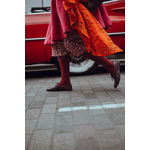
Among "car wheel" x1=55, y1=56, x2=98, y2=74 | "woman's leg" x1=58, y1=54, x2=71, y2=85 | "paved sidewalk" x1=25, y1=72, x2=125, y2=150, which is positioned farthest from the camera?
"car wheel" x1=55, y1=56, x2=98, y2=74

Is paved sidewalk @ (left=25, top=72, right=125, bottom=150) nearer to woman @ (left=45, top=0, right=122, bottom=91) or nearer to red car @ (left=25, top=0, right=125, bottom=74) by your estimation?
woman @ (left=45, top=0, right=122, bottom=91)

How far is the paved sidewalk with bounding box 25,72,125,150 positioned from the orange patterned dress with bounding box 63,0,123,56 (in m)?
0.55

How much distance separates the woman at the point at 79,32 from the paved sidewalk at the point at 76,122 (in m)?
0.53

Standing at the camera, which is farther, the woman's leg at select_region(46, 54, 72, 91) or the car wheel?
the car wheel

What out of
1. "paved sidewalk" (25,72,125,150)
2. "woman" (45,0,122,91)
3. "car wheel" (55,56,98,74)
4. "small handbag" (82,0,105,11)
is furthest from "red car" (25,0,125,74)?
"paved sidewalk" (25,72,125,150)

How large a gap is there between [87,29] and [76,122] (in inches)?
42.1

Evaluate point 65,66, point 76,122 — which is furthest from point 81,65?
point 76,122

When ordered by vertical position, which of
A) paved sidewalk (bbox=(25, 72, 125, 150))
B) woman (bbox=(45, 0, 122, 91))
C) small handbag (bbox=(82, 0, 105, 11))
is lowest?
paved sidewalk (bbox=(25, 72, 125, 150))

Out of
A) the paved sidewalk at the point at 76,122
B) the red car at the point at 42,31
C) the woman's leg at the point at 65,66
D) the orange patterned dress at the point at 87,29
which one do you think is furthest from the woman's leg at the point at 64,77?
the red car at the point at 42,31

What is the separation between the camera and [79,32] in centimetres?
203

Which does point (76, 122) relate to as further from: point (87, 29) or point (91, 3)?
point (91, 3)

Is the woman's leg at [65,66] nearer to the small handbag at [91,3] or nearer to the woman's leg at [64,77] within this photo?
the woman's leg at [64,77]

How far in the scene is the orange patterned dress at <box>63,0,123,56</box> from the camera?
1964 mm

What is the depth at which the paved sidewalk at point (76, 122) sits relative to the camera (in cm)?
112
